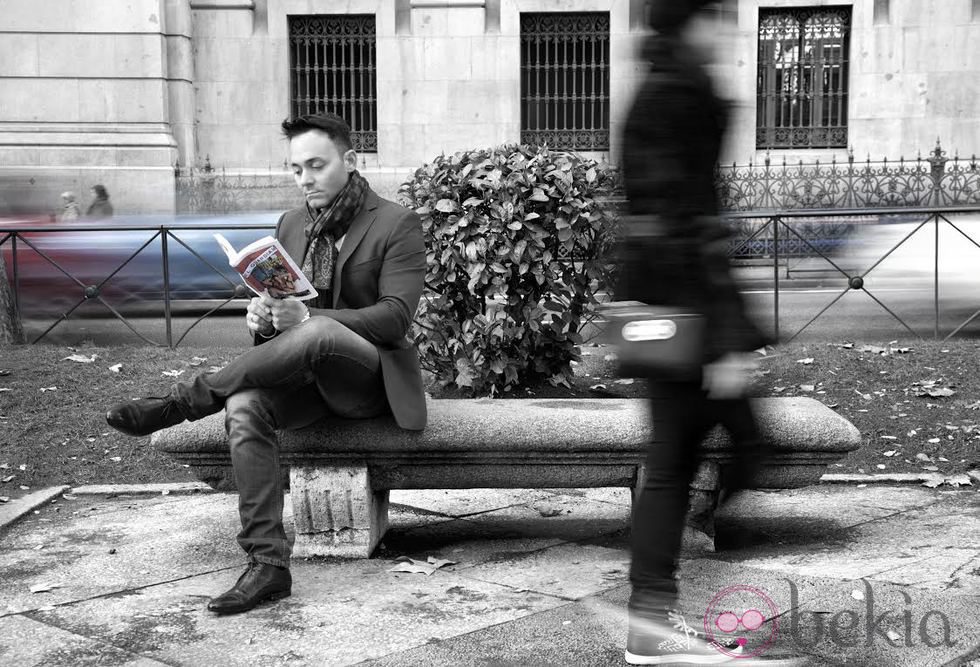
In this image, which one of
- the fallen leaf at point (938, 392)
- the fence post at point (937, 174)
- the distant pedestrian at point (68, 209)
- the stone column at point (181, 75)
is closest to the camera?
the fallen leaf at point (938, 392)

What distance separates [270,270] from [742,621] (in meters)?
2.12

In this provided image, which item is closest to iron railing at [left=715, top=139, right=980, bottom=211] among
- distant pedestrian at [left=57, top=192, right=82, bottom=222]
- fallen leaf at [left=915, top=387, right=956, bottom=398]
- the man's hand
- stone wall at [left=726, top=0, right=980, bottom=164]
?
stone wall at [left=726, top=0, right=980, bottom=164]

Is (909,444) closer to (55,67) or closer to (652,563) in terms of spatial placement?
(652,563)

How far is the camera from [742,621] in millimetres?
4070

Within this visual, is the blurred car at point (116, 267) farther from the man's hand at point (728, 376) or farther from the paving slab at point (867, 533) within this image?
the man's hand at point (728, 376)

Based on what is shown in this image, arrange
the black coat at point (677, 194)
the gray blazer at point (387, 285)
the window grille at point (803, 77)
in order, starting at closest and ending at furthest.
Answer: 1. the black coat at point (677, 194)
2. the gray blazer at point (387, 285)
3. the window grille at point (803, 77)

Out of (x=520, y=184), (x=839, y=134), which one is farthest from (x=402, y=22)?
(x=520, y=184)

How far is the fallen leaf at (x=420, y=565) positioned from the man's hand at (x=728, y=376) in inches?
69.6

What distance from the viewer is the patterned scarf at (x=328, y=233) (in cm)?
495

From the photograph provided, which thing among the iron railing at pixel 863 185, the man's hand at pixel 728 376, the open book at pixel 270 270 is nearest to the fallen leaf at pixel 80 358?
the open book at pixel 270 270

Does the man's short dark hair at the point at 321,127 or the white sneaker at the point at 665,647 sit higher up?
the man's short dark hair at the point at 321,127

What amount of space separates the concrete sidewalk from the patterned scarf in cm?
122

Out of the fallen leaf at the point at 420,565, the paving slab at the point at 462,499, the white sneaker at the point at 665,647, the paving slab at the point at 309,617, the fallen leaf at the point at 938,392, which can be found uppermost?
the white sneaker at the point at 665,647

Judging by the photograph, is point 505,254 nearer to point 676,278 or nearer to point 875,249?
point 676,278
